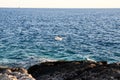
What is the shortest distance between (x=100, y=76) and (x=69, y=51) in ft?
98.4

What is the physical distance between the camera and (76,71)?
21109mm

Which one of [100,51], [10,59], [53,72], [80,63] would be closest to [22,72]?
[53,72]

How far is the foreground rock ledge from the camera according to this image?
19084mm

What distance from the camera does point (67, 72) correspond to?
21.1 meters

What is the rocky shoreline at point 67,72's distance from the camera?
1873 cm

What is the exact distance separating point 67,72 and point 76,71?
64 cm

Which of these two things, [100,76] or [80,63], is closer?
[100,76]

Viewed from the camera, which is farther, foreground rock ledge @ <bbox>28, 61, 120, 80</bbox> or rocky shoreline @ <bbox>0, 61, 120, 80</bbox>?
foreground rock ledge @ <bbox>28, 61, 120, 80</bbox>

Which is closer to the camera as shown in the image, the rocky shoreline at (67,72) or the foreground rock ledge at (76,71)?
the rocky shoreline at (67,72)

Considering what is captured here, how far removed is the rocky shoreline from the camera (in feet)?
61.5

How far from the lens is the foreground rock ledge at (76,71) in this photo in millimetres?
19084

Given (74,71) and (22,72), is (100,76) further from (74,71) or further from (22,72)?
(22,72)

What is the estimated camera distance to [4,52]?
153 feet

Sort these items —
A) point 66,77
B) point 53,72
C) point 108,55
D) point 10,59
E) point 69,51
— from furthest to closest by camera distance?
point 69,51
point 108,55
point 10,59
point 53,72
point 66,77
